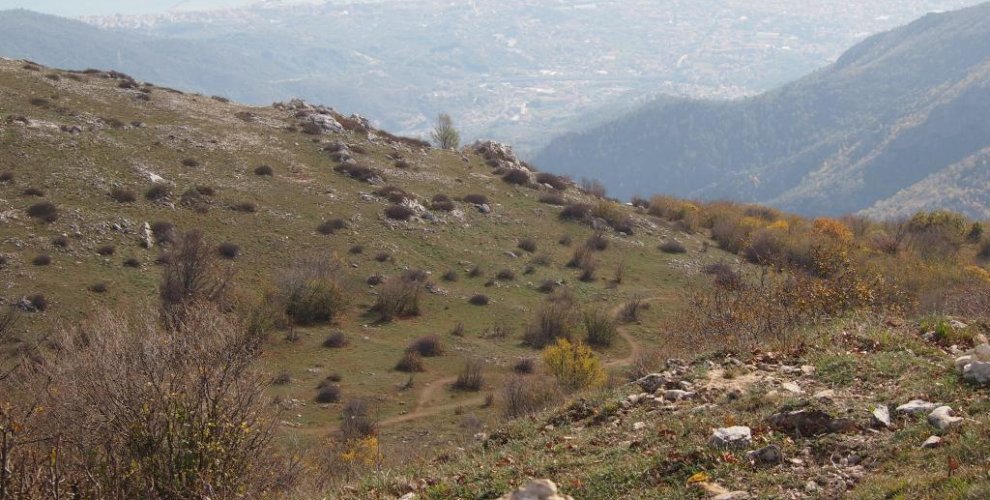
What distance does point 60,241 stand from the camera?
45500 millimetres

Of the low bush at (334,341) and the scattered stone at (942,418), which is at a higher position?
the scattered stone at (942,418)

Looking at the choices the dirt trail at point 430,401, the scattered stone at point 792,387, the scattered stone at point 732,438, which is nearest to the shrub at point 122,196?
the dirt trail at point 430,401

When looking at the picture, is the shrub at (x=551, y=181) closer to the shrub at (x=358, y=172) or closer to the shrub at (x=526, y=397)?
the shrub at (x=358, y=172)

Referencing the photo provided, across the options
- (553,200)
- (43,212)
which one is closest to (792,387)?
(43,212)

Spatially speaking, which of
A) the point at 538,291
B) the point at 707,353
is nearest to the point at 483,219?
the point at 538,291

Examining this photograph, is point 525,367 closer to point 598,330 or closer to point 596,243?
point 598,330

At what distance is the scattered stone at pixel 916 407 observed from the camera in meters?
11.4

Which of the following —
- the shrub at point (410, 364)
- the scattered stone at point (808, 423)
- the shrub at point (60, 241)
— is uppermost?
the scattered stone at point (808, 423)

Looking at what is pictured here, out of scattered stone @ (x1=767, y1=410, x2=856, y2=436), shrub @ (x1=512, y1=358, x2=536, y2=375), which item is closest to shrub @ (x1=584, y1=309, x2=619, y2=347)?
shrub @ (x1=512, y1=358, x2=536, y2=375)

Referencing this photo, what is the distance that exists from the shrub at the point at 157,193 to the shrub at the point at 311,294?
12.3 meters

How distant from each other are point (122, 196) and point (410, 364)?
24.2 meters

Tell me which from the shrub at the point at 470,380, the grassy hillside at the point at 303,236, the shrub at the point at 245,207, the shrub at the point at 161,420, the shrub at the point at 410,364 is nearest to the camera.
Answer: the shrub at the point at 161,420

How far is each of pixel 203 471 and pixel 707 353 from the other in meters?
10.4

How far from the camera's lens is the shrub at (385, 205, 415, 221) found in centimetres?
6206
